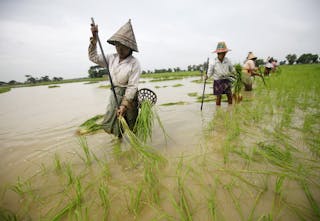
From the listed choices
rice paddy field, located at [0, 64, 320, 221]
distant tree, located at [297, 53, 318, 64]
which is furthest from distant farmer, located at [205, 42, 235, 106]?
distant tree, located at [297, 53, 318, 64]

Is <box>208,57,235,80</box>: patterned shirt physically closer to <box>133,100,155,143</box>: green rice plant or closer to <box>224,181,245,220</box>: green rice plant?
<box>133,100,155,143</box>: green rice plant

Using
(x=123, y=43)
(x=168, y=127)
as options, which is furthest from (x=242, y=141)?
(x=123, y=43)

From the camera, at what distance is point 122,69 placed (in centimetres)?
209

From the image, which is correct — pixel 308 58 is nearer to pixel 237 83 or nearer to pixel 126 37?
pixel 237 83

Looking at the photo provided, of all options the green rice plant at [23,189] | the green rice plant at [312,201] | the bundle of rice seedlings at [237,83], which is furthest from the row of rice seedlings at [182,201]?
the bundle of rice seedlings at [237,83]

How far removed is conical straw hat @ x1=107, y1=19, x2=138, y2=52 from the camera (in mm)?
1902

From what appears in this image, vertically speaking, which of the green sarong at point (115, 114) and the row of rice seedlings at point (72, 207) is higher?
the green sarong at point (115, 114)

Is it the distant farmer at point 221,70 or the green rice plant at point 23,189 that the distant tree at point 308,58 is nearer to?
the distant farmer at point 221,70

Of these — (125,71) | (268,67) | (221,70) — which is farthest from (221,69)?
(268,67)

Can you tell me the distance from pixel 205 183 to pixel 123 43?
5.64ft

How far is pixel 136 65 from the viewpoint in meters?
2.11

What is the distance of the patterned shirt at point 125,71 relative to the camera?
207cm

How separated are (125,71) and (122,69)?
0.05m

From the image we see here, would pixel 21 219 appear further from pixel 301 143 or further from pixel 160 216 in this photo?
pixel 301 143
